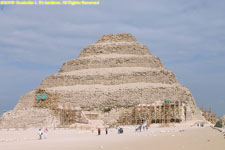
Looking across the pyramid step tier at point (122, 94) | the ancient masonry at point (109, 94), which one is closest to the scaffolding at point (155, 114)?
the ancient masonry at point (109, 94)

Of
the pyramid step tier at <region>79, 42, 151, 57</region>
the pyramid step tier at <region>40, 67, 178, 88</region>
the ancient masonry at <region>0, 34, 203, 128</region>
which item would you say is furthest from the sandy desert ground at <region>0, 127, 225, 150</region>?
the pyramid step tier at <region>79, 42, 151, 57</region>

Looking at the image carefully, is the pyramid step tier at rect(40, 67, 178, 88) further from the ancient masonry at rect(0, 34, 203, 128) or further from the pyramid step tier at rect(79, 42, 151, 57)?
the pyramid step tier at rect(79, 42, 151, 57)

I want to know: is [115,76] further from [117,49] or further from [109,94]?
[117,49]

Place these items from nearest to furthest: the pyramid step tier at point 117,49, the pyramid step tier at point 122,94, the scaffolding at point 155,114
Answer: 1. the scaffolding at point 155,114
2. the pyramid step tier at point 122,94
3. the pyramid step tier at point 117,49

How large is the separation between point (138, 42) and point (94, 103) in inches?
633

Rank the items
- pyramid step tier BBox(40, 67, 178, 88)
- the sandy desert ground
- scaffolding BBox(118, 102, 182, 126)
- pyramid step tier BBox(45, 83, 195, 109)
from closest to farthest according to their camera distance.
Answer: the sandy desert ground, scaffolding BBox(118, 102, 182, 126), pyramid step tier BBox(45, 83, 195, 109), pyramid step tier BBox(40, 67, 178, 88)

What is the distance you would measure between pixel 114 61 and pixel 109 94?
776cm

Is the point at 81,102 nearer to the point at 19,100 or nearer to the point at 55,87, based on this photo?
the point at 55,87

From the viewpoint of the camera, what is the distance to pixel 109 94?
50688 mm

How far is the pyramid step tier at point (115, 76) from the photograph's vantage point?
174ft

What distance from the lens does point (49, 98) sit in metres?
47.1

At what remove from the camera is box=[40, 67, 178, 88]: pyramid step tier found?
53.1 meters

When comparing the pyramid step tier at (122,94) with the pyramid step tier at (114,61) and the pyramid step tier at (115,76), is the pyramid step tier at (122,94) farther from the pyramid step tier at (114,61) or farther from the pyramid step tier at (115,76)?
the pyramid step tier at (114,61)

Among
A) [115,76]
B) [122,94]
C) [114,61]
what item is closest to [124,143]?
[122,94]
